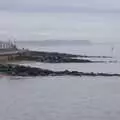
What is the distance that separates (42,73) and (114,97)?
1080 cm

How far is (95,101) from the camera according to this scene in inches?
946

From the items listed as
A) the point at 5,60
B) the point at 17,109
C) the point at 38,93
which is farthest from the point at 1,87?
the point at 5,60

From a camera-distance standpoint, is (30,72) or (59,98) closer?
(59,98)

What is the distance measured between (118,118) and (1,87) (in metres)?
10.9

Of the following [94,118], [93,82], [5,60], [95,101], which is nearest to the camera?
[94,118]

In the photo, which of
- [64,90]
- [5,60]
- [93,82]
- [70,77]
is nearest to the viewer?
[64,90]

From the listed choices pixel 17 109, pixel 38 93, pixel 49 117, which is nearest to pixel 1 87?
pixel 38 93

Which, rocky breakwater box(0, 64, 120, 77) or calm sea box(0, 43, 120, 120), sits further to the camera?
rocky breakwater box(0, 64, 120, 77)

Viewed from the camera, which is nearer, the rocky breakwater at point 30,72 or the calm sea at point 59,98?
the calm sea at point 59,98

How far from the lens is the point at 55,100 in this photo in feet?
79.6

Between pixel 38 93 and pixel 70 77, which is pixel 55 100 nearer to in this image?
pixel 38 93

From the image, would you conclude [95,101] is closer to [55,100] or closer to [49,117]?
[55,100]

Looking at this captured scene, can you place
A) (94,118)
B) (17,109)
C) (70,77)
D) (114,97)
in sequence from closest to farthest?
1. (94,118)
2. (17,109)
3. (114,97)
4. (70,77)

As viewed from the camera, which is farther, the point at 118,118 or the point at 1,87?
the point at 1,87
